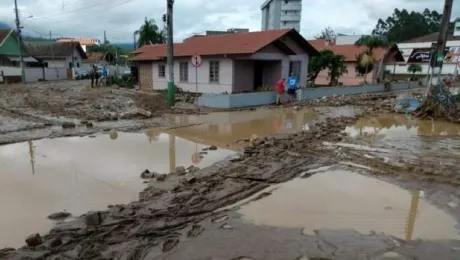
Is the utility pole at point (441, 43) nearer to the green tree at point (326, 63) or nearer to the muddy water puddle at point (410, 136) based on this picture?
the muddy water puddle at point (410, 136)

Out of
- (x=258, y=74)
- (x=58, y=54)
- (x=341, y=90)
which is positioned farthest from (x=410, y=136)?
(x=58, y=54)

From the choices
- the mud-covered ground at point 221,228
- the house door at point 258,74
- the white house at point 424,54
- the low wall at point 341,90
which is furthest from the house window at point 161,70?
the white house at point 424,54

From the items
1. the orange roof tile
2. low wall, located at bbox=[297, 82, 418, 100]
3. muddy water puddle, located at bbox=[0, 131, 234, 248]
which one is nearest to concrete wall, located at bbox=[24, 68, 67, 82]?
low wall, located at bbox=[297, 82, 418, 100]

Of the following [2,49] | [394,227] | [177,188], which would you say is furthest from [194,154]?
[2,49]

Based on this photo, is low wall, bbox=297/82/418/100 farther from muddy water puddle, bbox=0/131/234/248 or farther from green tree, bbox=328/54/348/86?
muddy water puddle, bbox=0/131/234/248

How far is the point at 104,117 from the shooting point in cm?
1488

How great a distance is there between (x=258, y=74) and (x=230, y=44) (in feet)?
10.2

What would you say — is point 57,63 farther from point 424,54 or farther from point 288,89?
point 424,54

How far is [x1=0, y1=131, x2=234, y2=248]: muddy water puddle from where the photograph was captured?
19.1 feet

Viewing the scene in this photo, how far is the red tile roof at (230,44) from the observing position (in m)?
22.3

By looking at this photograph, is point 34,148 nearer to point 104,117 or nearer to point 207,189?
point 104,117

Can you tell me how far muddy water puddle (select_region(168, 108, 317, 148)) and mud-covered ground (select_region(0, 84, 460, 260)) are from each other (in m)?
3.45

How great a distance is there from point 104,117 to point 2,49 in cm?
3456

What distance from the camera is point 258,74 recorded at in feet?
83.4
